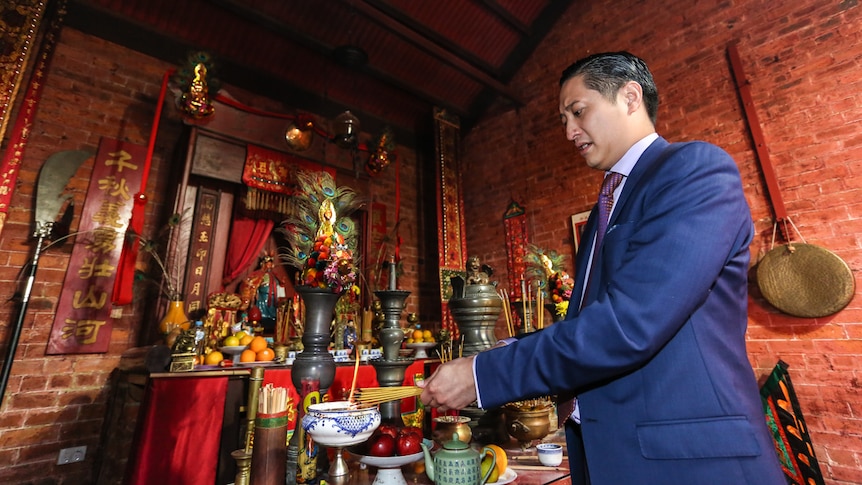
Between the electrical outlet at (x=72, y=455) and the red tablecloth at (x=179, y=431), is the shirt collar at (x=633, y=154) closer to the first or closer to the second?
the red tablecloth at (x=179, y=431)

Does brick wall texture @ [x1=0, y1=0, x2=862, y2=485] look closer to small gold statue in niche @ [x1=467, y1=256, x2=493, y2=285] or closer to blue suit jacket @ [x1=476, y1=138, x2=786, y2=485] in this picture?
small gold statue in niche @ [x1=467, y1=256, x2=493, y2=285]

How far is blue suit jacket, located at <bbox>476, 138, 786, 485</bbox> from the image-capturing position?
62 cm

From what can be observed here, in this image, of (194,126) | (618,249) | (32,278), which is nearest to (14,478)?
(32,278)

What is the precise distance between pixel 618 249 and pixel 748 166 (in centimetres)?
319

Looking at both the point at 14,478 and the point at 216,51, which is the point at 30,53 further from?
the point at 14,478

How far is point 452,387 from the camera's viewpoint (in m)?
0.79

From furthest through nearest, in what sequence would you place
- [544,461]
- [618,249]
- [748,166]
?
[748,166], [544,461], [618,249]

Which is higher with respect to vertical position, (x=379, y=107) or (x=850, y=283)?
(x=379, y=107)

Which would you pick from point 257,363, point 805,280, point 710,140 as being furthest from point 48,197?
point 805,280

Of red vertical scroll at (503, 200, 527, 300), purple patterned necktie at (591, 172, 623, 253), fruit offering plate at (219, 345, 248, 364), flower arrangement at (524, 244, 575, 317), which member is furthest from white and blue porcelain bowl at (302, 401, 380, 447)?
red vertical scroll at (503, 200, 527, 300)

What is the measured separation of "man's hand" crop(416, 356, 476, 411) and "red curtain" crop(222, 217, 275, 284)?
339cm

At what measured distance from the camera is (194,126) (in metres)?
3.36

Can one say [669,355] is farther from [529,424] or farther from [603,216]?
[529,424]

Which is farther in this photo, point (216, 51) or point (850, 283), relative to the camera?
point (216, 51)
